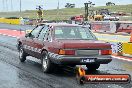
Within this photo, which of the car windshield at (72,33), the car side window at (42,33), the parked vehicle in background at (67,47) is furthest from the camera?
the car side window at (42,33)

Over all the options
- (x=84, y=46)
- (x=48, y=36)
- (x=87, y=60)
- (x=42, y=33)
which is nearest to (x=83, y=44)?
(x=84, y=46)

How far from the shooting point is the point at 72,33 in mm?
12180

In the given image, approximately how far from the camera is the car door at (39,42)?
12427mm

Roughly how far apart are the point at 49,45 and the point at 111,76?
281 centimetres

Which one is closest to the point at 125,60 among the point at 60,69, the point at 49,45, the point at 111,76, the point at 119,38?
the point at 60,69

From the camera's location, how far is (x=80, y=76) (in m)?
9.60

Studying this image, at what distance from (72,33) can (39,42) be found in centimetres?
117

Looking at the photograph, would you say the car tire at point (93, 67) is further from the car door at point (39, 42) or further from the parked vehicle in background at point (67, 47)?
the car door at point (39, 42)

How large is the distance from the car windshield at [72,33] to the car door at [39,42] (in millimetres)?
604

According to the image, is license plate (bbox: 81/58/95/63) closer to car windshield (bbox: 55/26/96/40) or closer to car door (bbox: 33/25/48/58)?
car windshield (bbox: 55/26/96/40)

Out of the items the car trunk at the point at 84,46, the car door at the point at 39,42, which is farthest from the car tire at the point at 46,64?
the car trunk at the point at 84,46

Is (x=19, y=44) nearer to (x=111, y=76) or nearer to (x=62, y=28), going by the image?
(x=62, y=28)

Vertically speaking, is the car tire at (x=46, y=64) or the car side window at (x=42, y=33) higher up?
the car side window at (x=42, y=33)

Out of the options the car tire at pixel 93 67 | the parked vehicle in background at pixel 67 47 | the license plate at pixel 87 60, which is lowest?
the car tire at pixel 93 67
